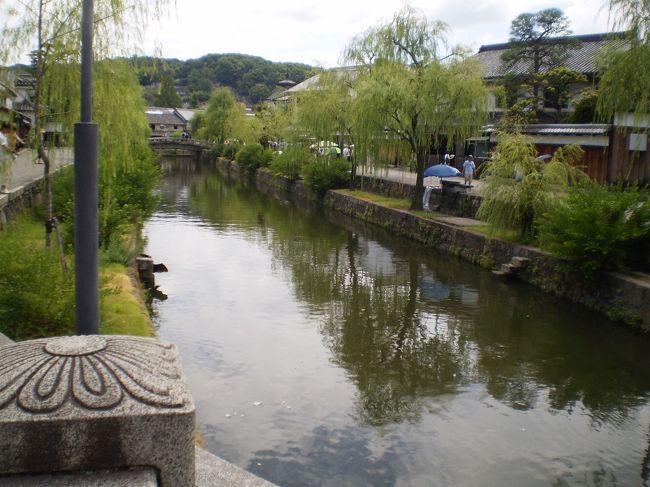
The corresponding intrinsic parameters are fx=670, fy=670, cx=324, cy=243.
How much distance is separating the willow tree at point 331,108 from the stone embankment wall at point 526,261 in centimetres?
415

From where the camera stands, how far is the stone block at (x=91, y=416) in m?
3.28

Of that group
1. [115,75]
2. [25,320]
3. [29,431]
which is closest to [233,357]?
[25,320]

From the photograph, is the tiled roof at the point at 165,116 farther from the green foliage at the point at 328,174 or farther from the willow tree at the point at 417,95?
the willow tree at the point at 417,95

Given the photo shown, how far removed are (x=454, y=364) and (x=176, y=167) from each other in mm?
51607

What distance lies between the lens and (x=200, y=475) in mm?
4223

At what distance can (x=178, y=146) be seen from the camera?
73.6 m

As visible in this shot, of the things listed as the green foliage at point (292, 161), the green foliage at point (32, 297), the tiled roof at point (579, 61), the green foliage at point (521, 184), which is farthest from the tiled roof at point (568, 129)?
the green foliage at point (32, 297)

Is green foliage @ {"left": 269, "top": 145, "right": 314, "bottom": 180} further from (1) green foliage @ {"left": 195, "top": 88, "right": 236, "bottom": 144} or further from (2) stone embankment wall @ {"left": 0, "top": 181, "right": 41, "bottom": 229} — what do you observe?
(1) green foliage @ {"left": 195, "top": 88, "right": 236, "bottom": 144}

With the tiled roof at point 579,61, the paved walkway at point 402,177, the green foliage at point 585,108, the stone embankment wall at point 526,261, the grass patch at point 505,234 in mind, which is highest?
the tiled roof at point 579,61

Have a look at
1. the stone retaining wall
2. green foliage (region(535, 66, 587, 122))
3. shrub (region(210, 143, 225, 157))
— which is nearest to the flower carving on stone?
the stone retaining wall

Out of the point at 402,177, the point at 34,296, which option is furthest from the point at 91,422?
the point at 402,177

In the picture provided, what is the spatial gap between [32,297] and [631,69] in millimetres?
11155

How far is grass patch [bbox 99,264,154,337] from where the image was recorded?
8.47 m

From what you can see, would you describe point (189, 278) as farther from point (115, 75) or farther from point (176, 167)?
point (176, 167)
